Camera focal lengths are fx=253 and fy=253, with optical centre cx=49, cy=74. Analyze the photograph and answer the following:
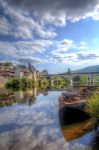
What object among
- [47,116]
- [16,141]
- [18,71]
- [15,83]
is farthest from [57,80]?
[16,141]

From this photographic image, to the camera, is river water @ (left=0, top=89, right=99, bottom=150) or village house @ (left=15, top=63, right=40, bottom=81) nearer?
river water @ (left=0, top=89, right=99, bottom=150)

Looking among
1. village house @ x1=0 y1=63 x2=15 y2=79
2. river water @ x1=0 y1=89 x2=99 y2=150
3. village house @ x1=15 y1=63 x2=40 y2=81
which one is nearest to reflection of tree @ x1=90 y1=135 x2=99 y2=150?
river water @ x1=0 y1=89 x2=99 y2=150

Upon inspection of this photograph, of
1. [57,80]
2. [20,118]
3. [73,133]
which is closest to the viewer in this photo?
[73,133]

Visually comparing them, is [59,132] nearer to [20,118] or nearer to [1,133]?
[1,133]

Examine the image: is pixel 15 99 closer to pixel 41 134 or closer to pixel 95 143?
pixel 41 134

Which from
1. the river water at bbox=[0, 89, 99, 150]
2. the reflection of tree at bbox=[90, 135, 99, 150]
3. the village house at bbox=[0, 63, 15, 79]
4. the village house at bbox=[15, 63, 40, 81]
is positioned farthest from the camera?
the village house at bbox=[15, 63, 40, 81]

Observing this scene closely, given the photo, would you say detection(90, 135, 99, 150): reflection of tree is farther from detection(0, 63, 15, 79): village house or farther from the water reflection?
detection(0, 63, 15, 79): village house

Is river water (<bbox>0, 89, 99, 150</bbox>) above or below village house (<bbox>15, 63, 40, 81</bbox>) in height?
below

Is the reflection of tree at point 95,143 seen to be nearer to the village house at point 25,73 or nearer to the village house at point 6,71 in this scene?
the village house at point 6,71

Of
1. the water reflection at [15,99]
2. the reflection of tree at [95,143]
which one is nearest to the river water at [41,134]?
the reflection of tree at [95,143]

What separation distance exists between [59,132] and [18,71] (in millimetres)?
133268

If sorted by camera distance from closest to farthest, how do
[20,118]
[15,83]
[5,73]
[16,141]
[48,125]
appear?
1. [16,141]
2. [48,125]
3. [20,118]
4. [15,83]
5. [5,73]

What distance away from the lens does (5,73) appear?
146 m

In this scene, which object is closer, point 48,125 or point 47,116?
point 48,125
